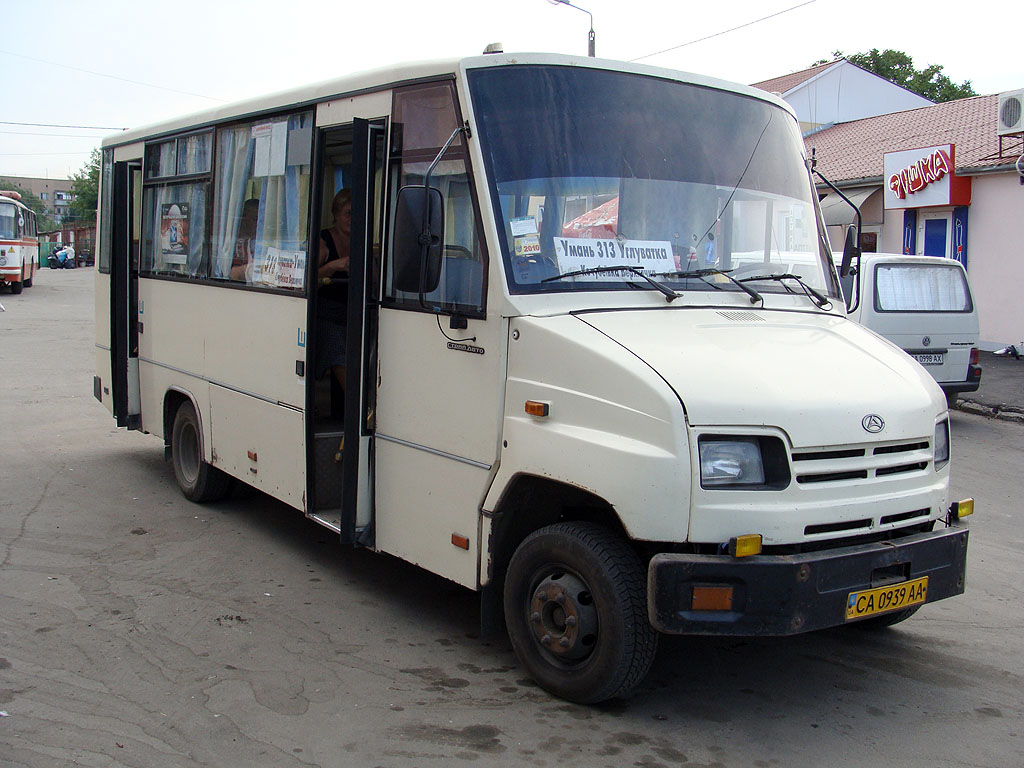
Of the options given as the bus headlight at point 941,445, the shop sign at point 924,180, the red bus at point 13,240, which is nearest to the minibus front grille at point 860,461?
the bus headlight at point 941,445

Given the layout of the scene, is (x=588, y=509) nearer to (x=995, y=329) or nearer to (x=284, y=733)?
(x=284, y=733)

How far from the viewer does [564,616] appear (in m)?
4.44

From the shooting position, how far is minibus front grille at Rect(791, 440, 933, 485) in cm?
409

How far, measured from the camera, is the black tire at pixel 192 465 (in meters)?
→ 7.95

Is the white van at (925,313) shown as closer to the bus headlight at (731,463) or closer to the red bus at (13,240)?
the bus headlight at (731,463)

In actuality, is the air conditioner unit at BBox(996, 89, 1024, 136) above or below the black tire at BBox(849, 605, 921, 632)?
above

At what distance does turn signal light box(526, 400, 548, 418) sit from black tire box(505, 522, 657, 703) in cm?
48

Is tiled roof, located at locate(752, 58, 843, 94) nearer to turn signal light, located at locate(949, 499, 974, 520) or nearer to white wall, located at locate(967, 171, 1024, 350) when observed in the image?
white wall, located at locate(967, 171, 1024, 350)

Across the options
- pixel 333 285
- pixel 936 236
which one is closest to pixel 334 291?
pixel 333 285

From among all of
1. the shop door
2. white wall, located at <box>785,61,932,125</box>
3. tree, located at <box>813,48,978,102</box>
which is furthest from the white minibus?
tree, located at <box>813,48,978,102</box>

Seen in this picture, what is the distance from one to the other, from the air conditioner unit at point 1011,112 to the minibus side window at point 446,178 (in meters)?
17.2

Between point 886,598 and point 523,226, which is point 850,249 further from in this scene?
point 886,598

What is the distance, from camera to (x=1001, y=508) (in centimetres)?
845

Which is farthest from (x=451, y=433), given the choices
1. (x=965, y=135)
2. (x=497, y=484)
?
(x=965, y=135)
